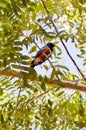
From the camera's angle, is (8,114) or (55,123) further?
(55,123)

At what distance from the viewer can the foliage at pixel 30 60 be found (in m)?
1.58

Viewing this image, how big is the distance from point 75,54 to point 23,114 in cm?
62

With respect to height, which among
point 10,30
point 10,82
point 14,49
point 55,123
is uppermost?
point 10,30

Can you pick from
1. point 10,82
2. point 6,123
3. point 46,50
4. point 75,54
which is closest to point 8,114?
point 6,123

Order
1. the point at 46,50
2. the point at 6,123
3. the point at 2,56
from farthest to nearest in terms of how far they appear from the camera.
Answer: the point at 6,123 < the point at 46,50 < the point at 2,56

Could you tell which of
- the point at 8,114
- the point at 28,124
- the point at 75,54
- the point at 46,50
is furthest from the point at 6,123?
the point at 75,54

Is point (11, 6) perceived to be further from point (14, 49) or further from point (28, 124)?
point (28, 124)

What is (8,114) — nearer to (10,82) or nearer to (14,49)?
(10,82)

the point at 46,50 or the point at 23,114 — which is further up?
the point at 46,50

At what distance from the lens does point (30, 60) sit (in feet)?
5.90

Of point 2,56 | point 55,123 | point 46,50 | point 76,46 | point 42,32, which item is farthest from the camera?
point 76,46

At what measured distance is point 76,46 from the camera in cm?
249

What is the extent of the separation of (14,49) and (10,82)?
2.01ft

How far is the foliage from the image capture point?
1584 millimetres
